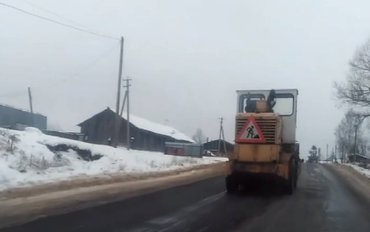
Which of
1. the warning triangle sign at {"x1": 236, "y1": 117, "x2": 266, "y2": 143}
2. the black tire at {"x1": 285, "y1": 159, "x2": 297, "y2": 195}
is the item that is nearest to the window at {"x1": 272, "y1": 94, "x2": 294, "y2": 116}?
the warning triangle sign at {"x1": 236, "y1": 117, "x2": 266, "y2": 143}

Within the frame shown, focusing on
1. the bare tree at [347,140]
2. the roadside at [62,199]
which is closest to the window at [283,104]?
the roadside at [62,199]

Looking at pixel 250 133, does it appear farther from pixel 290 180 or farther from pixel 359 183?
pixel 359 183

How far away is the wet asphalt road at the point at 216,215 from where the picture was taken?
9953mm

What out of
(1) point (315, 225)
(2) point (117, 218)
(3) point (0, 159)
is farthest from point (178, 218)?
(3) point (0, 159)

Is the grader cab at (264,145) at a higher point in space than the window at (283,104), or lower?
lower

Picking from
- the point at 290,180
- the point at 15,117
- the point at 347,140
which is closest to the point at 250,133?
the point at 290,180

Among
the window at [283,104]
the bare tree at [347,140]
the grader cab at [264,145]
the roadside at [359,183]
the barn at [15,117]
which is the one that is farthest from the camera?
the bare tree at [347,140]

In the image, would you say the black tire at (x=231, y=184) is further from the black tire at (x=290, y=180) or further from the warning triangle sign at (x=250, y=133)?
the black tire at (x=290, y=180)

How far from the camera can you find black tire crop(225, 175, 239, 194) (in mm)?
17906

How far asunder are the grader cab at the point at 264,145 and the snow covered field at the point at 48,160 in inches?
248

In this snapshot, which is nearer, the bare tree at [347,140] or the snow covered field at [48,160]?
the snow covered field at [48,160]

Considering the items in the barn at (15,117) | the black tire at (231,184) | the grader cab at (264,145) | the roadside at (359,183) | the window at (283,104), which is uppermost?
the barn at (15,117)

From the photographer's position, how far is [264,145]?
17.2 meters

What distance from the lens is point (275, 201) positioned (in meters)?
15.6
